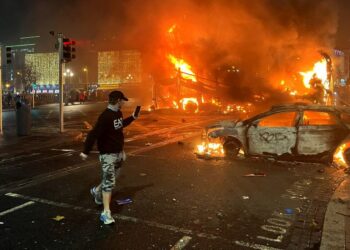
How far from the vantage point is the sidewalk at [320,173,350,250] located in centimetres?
411

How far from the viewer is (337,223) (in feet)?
15.4

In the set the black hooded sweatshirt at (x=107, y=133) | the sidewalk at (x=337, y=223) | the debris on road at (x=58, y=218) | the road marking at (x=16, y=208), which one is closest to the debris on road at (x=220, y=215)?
the sidewalk at (x=337, y=223)

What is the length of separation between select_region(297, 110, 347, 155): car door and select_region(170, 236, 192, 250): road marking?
4912mm

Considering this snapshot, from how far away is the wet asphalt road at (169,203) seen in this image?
431 centimetres

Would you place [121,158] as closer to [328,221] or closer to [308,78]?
[328,221]

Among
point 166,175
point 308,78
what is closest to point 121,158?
point 166,175

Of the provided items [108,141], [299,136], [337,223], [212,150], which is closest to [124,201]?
[108,141]

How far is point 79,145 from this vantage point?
12000 mm

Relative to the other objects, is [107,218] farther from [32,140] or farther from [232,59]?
[232,59]

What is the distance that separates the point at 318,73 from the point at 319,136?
15916 millimetres

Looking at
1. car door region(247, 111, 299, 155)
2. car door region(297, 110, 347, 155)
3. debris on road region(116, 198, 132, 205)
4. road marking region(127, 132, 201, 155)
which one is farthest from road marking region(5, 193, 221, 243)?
car door region(297, 110, 347, 155)

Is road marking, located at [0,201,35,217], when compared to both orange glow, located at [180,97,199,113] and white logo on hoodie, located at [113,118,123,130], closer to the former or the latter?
white logo on hoodie, located at [113,118,123,130]

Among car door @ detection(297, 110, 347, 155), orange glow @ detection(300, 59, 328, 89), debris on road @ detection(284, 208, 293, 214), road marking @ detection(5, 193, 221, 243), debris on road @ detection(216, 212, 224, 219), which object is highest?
orange glow @ detection(300, 59, 328, 89)

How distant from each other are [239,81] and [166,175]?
790 inches
